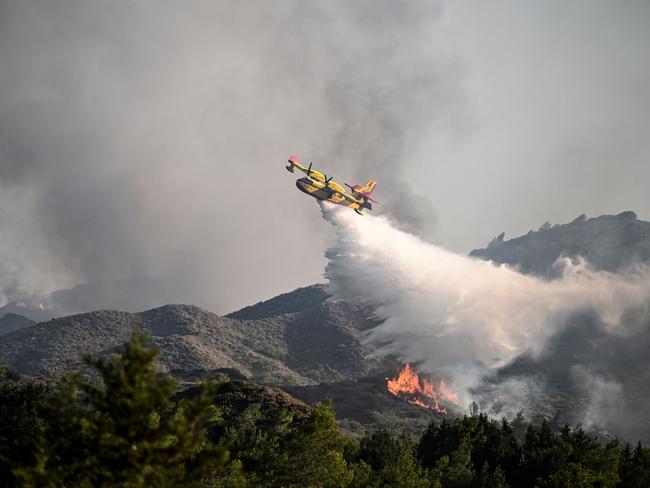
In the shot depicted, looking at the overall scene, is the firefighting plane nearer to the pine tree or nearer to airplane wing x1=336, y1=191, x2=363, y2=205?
airplane wing x1=336, y1=191, x2=363, y2=205

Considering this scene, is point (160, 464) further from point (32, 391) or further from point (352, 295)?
Answer: point (352, 295)

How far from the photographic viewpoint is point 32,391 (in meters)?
56.3

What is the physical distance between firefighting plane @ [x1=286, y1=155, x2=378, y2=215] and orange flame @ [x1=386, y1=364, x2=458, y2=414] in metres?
68.1

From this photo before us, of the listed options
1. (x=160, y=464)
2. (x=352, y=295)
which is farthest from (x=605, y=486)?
(x=352, y=295)

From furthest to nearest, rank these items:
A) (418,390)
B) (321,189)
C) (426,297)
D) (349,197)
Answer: (418,390), (426,297), (349,197), (321,189)

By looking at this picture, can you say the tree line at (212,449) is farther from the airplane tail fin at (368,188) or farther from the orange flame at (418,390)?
the orange flame at (418,390)

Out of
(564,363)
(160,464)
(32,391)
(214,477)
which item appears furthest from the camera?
(564,363)

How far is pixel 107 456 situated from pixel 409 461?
103 feet

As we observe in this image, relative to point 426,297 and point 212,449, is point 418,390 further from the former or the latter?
point 212,449

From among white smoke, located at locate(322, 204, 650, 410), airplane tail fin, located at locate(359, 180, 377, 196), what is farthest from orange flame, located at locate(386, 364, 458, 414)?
airplane tail fin, located at locate(359, 180, 377, 196)

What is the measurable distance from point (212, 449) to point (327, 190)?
81295 mm

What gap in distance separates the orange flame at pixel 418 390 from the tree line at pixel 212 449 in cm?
7344

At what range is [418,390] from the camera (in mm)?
164250

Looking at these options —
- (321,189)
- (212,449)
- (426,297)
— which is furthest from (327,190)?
(212,449)
